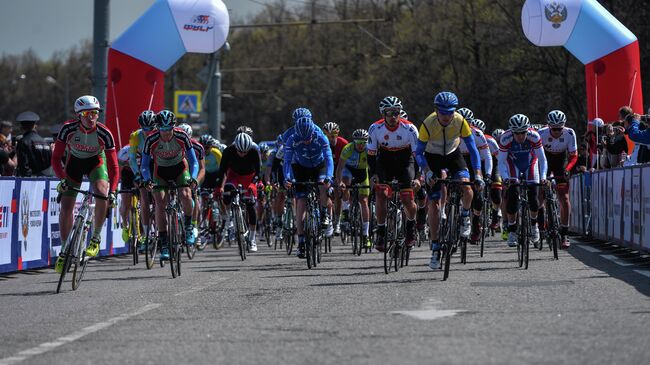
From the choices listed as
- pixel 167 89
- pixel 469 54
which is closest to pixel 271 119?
pixel 167 89

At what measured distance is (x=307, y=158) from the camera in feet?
55.7

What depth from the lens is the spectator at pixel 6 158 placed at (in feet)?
63.8

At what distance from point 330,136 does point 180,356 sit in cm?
1408

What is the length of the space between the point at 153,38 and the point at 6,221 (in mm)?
8322

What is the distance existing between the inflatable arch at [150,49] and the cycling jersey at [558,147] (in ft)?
23.6

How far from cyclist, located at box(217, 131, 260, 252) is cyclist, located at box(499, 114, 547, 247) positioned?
4.32 m

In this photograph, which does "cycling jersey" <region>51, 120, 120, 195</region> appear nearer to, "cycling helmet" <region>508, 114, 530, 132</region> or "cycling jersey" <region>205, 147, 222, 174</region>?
"cycling helmet" <region>508, 114, 530, 132</region>

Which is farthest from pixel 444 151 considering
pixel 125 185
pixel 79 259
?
pixel 125 185

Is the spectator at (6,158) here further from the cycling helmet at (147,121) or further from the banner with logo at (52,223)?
the cycling helmet at (147,121)

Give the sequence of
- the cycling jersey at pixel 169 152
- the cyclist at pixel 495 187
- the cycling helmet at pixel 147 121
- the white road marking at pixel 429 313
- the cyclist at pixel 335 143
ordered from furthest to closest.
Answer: the cyclist at pixel 335 143 → the cyclist at pixel 495 187 → the cycling helmet at pixel 147 121 → the cycling jersey at pixel 169 152 → the white road marking at pixel 429 313

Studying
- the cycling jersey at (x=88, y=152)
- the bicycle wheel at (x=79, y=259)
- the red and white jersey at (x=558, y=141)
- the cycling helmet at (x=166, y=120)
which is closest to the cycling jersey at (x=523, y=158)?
the red and white jersey at (x=558, y=141)

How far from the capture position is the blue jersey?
55.3 ft

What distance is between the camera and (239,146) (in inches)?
784

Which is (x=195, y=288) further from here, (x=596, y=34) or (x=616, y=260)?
(x=596, y=34)
